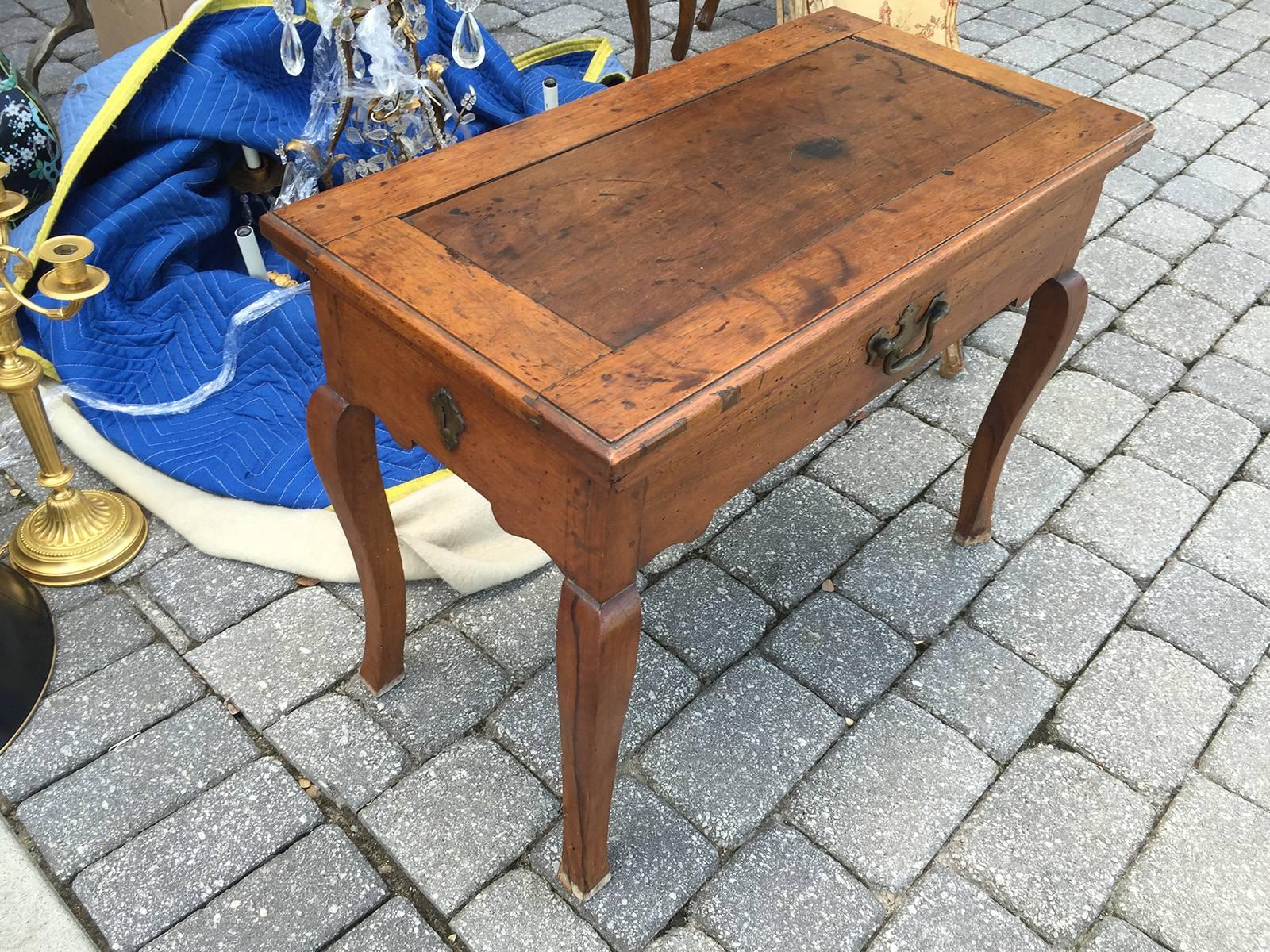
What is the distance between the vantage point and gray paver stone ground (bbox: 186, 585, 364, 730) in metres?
1.99

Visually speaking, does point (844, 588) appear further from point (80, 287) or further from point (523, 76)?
point (523, 76)

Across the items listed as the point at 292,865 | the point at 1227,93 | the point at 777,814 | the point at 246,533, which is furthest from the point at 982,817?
the point at 1227,93

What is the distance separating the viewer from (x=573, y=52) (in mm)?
3818

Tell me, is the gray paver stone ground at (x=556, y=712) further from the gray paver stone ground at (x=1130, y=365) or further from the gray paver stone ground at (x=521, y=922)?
the gray paver stone ground at (x=1130, y=365)

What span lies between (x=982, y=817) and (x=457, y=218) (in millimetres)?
1397

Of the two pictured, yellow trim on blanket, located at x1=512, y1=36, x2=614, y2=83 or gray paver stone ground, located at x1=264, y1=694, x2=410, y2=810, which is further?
yellow trim on blanket, located at x1=512, y1=36, x2=614, y2=83

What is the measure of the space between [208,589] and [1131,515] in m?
2.16

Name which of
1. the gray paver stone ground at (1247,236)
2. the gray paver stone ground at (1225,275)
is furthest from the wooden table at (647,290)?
the gray paver stone ground at (1247,236)

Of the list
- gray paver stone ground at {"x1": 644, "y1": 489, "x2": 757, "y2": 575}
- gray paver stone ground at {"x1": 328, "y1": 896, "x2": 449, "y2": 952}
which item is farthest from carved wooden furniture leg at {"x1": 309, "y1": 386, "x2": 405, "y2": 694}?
gray paver stone ground at {"x1": 644, "y1": 489, "x2": 757, "y2": 575}

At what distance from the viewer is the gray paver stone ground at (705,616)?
2123 mm

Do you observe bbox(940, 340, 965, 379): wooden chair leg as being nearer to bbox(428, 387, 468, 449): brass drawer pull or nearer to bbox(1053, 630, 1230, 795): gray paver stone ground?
bbox(1053, 630, 1230, 795): gray paver stone ground

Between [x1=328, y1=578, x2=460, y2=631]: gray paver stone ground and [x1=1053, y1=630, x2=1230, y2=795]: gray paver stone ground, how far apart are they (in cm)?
130

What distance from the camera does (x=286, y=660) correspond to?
206cm

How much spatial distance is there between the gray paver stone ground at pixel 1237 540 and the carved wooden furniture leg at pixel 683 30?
108 inches
